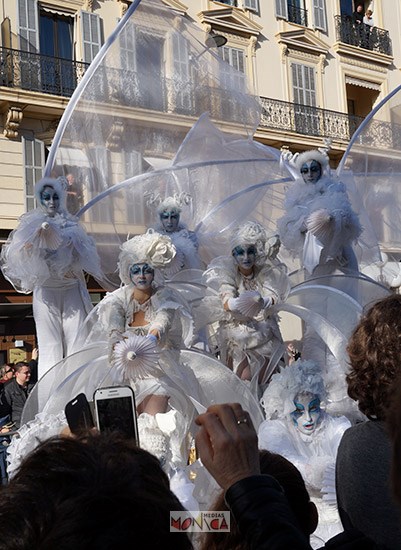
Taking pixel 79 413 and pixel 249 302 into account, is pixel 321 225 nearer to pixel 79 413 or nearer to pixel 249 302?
pixel 249 302

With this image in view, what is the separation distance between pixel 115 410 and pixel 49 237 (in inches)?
165

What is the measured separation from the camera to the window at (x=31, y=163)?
1616cm

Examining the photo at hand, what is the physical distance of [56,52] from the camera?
17.0 m

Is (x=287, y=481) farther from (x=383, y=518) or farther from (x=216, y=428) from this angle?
(x=216, y=428)

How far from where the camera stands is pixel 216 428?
4.66 ft

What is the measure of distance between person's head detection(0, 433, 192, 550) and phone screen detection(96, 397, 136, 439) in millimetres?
914

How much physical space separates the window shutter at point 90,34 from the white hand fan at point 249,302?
12.3 metres

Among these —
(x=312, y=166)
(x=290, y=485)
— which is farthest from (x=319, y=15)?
(x=290, y=485)

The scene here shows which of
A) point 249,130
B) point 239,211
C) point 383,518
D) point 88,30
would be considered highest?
point 88,30

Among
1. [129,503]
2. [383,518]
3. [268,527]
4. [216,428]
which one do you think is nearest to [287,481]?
[383,518]

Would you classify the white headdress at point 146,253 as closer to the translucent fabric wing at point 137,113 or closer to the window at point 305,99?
the translucent fabric wing at point 137,113

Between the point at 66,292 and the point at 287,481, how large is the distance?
16.1 feet

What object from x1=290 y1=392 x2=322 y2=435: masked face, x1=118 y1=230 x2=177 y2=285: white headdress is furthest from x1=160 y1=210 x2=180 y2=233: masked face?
x1=290 y1=392 x2=322 y2=435: masked face

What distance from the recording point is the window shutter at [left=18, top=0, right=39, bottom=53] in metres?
16.3
